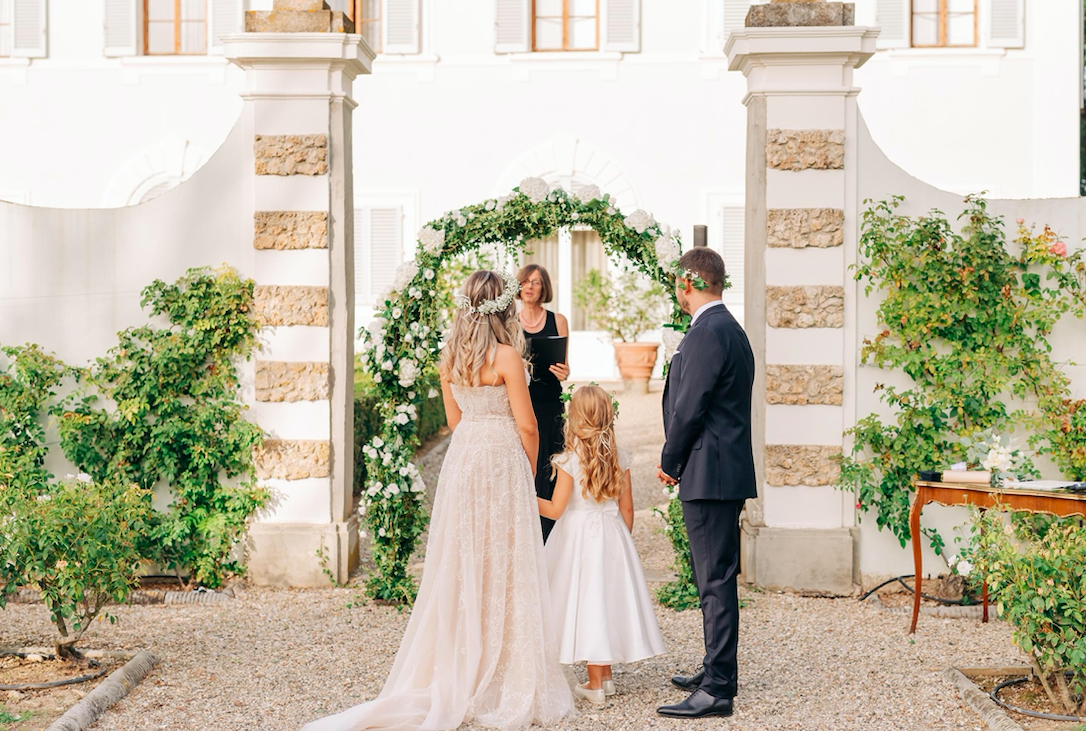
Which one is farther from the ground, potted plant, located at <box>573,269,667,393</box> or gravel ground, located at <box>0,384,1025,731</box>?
potted plant, located at <box>573,269,667,393</box>

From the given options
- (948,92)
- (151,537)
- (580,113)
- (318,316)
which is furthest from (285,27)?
(948,92)

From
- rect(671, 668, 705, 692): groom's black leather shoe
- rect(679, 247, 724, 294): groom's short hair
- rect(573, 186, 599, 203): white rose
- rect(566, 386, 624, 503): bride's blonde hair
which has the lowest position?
rect(671, 668, 705, 692): groom's black leather shoe

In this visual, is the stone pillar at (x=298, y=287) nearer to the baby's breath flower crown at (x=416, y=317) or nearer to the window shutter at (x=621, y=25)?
the baby's breath flower crown at (x=416, y=317)

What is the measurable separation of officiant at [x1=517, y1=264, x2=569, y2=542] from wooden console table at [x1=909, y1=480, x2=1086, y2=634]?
1.70 meters

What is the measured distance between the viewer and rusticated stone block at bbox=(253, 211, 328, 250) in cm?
598

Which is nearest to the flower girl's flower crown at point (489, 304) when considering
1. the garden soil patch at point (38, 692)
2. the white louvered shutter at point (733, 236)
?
the garden soil patch at point (38, 692)

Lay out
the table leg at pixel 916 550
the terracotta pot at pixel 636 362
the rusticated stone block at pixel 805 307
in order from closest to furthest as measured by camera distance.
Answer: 1. the table leg at pixel 916 550
2. the rusticated stone block at pixel 805 307
3. the terracotta pot at pixel 636 362

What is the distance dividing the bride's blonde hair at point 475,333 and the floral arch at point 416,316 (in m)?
1.61

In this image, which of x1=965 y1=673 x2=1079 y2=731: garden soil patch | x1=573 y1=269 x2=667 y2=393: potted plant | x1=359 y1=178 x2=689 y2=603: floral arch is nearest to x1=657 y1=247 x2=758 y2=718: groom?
x1=965 y1=673 x2=1079 y2=731: garden soil patch

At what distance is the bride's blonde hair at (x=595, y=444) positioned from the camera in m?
4.17

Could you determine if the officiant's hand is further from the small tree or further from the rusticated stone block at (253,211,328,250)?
the small tree

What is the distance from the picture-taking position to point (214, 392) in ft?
19.7

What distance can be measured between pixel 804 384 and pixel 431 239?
83.1 inches

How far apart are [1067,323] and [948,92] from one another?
1002 cm
